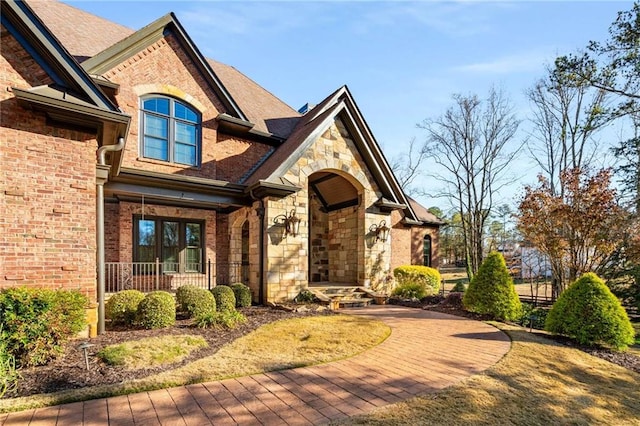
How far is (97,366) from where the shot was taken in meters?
4.67

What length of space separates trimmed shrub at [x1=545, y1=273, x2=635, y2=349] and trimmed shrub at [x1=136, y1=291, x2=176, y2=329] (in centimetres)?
799

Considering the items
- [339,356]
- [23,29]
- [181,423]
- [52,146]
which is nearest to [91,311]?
[52,146]

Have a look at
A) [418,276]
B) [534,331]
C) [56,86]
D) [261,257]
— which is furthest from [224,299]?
[418,276]

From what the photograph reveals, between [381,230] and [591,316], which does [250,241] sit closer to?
[381,230]

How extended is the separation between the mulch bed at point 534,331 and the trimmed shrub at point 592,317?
0.50 feet

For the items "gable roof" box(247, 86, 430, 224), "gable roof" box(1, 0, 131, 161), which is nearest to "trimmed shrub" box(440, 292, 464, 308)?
"gable roof" box(247, 86, 430, 224)

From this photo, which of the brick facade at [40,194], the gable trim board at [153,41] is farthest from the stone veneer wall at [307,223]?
the brick facade at [40,194]

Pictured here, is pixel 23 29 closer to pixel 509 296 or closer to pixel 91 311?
pixel 91 311

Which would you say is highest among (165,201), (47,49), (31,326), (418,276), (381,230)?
(47,49)

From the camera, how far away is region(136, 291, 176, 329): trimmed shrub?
23.2 ft

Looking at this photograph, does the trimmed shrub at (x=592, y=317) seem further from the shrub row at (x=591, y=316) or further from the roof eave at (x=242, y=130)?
the roof eave at (x=242, y=130)

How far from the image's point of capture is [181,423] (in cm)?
332

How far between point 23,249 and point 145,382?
3815 millimetres

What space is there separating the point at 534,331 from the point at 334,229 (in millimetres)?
8007
